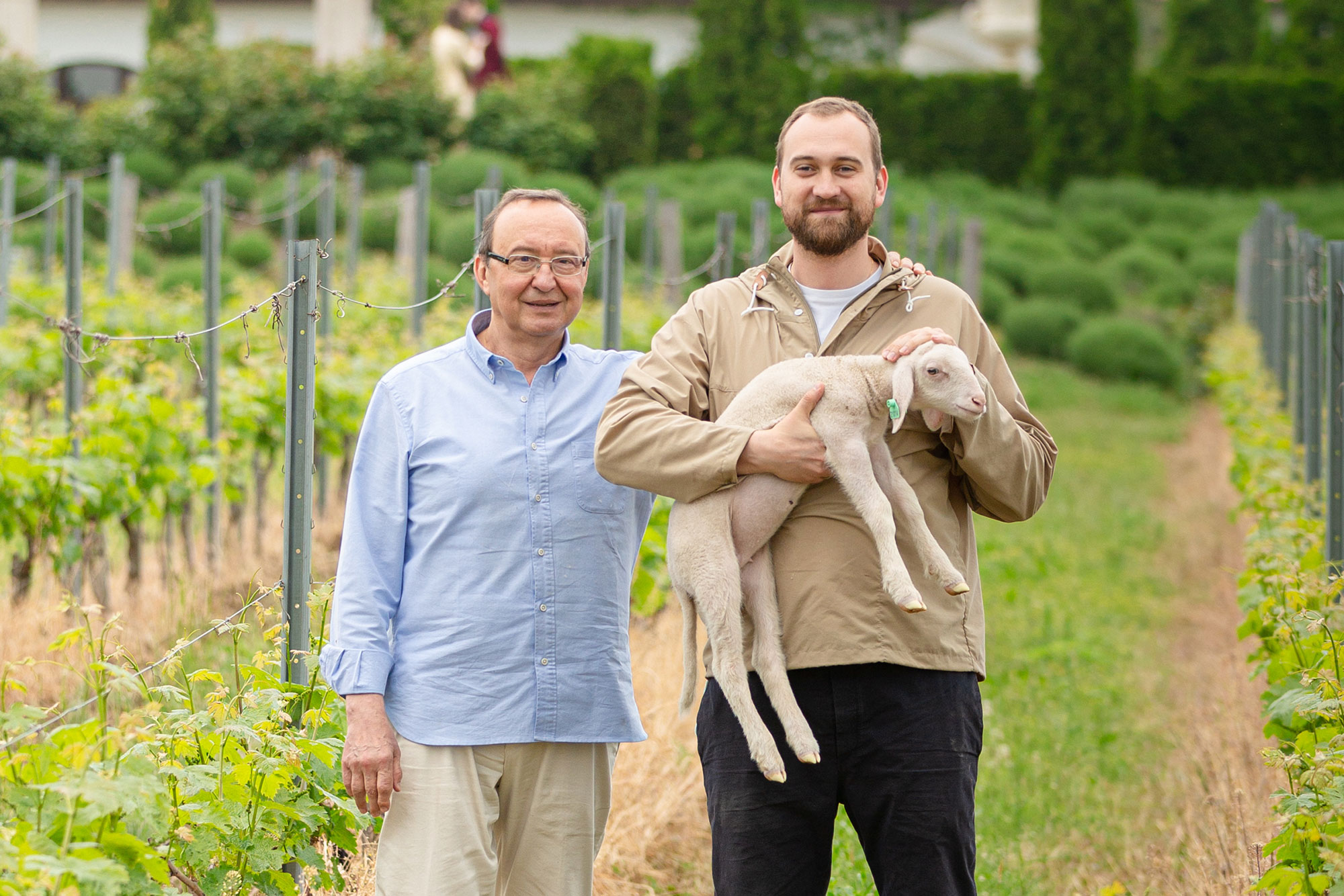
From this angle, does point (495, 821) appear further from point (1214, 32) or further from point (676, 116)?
point (1214, 32)

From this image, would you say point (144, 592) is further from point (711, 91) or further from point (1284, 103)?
point (1284, 103)

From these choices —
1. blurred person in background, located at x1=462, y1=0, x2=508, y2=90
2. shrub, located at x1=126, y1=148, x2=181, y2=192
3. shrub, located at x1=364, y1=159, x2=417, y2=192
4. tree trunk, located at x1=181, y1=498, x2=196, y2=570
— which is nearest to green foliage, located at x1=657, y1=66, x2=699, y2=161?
blurred person in background, located at x1=462, y1=0, x2=508, y2=90

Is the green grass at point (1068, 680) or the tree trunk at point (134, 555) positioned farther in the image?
the tree trunk at point (134, 555)

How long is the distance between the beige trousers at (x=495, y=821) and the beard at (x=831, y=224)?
3.91ft

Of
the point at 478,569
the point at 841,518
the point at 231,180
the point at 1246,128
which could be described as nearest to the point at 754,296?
the point at 841,518

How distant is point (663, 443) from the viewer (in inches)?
106

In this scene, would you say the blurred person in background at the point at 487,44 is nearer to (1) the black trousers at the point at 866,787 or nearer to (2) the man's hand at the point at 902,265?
(2) the man's hand at the point at 902,265

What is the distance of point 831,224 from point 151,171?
60.4 ft

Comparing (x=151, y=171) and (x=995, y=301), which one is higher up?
(x=151, y=171)

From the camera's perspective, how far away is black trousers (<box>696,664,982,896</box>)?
2.77m

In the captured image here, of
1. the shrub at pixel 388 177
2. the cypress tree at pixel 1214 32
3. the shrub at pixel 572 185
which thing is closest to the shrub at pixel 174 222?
the shrub at pixel 388 177

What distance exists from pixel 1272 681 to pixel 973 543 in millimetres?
1725

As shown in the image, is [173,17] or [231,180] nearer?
[231,180]

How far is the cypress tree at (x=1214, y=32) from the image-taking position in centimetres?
2886
